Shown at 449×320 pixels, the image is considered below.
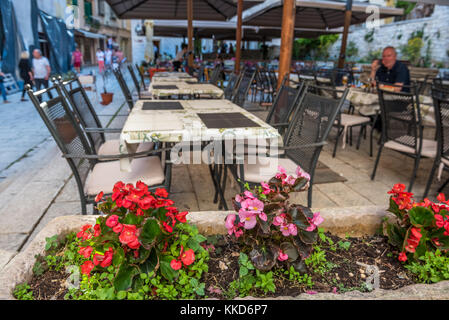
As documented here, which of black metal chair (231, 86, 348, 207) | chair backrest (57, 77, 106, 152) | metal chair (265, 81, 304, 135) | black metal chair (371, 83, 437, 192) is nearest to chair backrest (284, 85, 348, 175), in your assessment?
black metal chair (231, 86, 348, 207)

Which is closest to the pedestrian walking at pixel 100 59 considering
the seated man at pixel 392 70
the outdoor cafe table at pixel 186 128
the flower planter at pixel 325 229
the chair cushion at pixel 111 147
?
the seated man at pixel 392 70

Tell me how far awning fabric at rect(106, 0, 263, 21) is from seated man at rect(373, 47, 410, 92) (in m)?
3.79

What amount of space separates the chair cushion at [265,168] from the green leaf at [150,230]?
3.64ft

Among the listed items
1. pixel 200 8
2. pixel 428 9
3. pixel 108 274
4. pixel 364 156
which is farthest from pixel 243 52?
pixel 108 274

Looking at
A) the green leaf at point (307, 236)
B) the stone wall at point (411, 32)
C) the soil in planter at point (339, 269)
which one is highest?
the stone wall at point (411, 32)

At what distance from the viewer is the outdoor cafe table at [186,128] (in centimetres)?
179

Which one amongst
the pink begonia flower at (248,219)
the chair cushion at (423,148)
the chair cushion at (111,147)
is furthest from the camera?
the chair cushion at (423,148)

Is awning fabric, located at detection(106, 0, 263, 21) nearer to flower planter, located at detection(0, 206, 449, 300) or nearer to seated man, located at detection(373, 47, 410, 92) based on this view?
seated man, located at detection(373, 47, 410, 92)

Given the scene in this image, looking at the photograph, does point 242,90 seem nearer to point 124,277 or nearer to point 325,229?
point 325,229

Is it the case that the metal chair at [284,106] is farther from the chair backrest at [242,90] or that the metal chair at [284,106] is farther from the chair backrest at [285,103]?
the chair backrest at [242,90]

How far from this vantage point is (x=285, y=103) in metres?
2.80

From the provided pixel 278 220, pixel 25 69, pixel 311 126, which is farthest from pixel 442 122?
pixel 25 69

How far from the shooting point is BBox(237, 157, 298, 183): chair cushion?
2064 mm

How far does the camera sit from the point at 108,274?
105 centimetres
